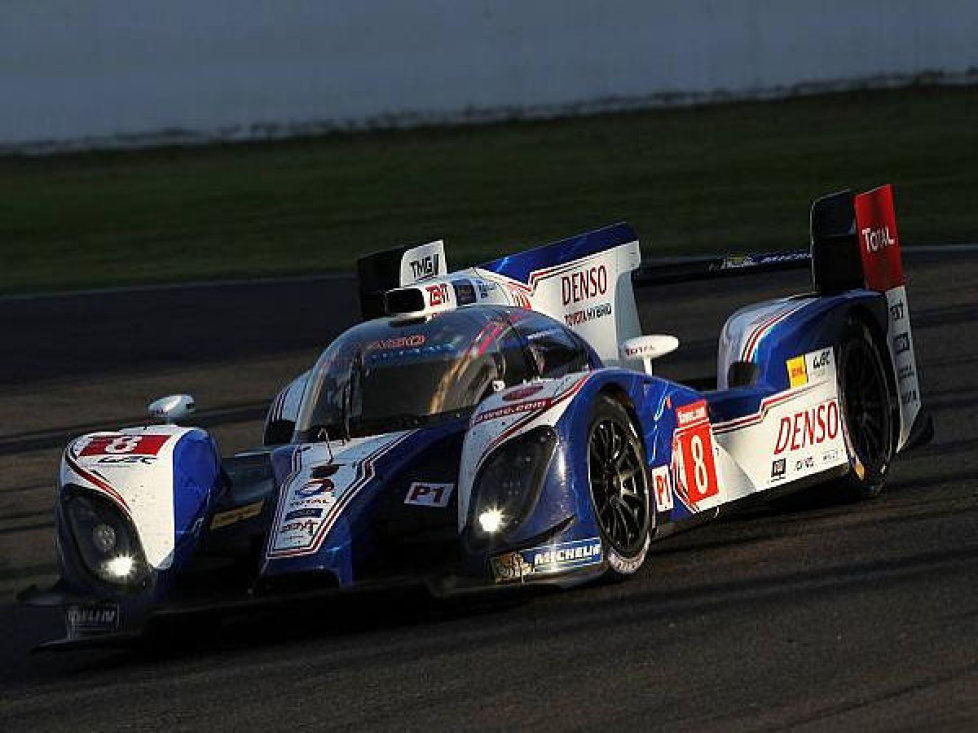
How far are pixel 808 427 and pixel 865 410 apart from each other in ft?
1.96

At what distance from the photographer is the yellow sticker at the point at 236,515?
7.66 meters

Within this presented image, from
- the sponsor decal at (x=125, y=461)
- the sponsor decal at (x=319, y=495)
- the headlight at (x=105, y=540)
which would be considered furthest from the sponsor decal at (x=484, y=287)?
the headlight at (x=105, y=540)

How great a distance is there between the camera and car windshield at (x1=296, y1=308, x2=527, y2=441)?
8.09 meters

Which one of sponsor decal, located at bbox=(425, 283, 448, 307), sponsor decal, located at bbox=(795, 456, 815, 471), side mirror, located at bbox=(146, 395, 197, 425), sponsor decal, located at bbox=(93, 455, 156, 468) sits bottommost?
sponsor decal, located at bbox=(795, 456, 815, 471)

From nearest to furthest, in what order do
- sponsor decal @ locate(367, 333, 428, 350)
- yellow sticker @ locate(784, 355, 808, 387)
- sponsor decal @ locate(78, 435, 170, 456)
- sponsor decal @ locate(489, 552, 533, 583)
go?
sponsor decal @ locate(489, 552, 533, 583)
sponsor decal @ locate(78, 435, 170, 456)
sponsor decal @ locate(367, 333, 428, 350)
yellow sticker @ locate(784, 355, 808, 387)

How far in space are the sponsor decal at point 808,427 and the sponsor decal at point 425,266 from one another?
8.13 ft

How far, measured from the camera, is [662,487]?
25.4ft

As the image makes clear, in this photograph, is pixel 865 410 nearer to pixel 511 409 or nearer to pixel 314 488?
pixel 511 409

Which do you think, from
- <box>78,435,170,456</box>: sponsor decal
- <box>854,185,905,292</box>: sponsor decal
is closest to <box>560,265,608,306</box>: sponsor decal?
<box>854,185,905,292</box>: sponsor decal

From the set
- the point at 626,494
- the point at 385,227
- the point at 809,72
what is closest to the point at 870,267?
the point at 626,494

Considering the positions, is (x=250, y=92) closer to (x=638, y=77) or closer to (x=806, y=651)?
(x=638, y=77)

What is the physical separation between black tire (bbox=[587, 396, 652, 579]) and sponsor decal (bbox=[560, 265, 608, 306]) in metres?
2.59

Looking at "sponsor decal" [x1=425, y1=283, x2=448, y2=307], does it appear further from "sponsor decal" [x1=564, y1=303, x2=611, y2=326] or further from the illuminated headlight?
the illuminated headlight

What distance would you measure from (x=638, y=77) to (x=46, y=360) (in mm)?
17397
